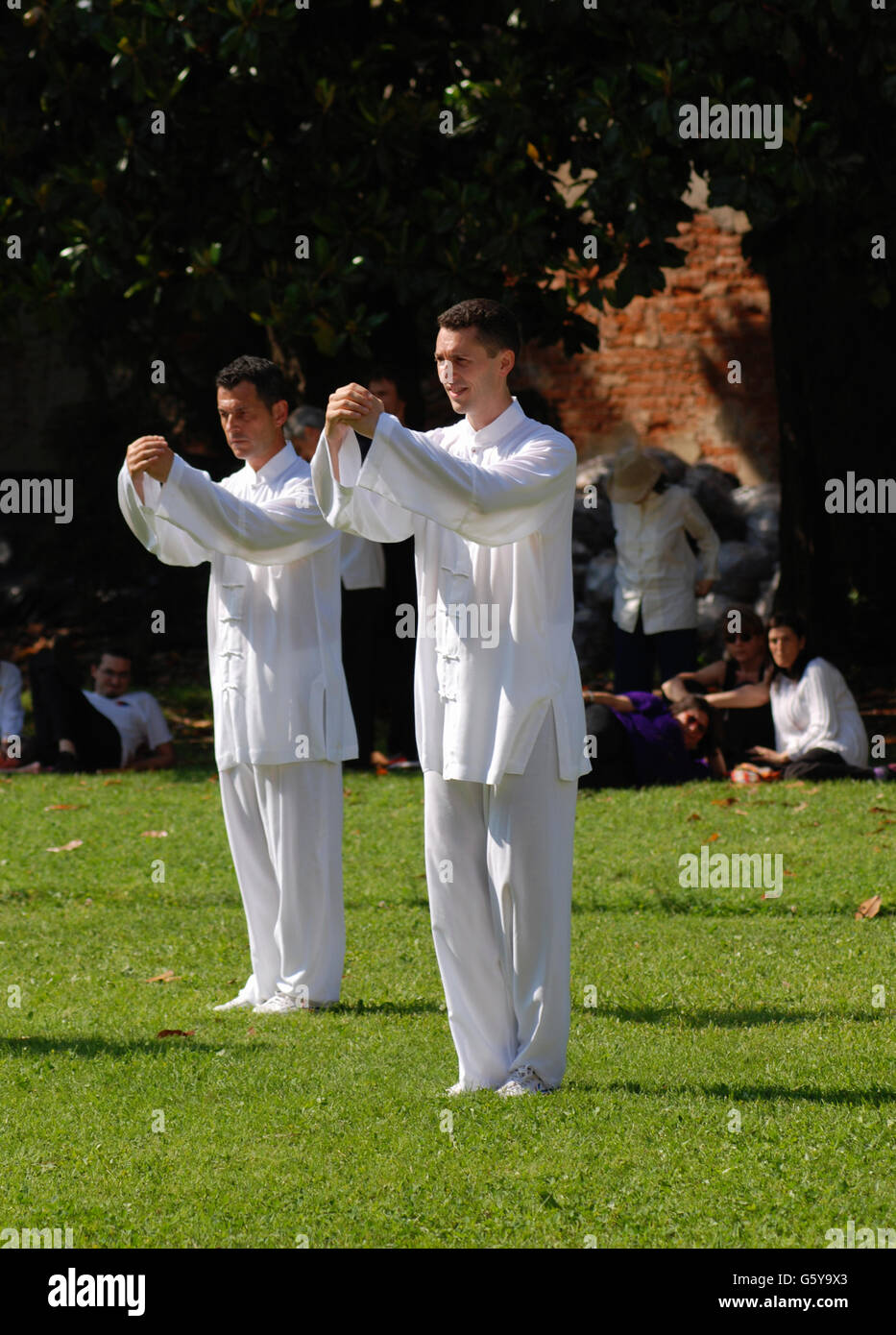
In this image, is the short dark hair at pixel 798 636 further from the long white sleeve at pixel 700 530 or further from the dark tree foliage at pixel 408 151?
the dark tree foliage at pixel 408 151

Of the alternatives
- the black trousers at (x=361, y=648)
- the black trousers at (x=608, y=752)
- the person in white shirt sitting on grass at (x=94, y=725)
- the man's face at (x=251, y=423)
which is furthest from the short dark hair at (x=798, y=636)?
the man's face at (x=251, y=423)

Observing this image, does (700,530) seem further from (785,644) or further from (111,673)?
(111,673)

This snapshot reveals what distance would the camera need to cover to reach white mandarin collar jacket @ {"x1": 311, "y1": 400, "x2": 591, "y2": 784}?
16.5 ft

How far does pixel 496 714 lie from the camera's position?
513 cm

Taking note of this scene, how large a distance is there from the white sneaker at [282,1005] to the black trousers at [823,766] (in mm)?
5311

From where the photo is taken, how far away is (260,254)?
12.1 meters

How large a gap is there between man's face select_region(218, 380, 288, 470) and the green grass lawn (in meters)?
2.07

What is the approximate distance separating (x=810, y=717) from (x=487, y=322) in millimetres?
6550

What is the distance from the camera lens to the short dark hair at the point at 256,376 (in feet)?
20.9

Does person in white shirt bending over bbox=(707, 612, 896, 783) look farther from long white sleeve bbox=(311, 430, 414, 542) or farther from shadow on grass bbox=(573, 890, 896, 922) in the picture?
long white sleeve bbox=(311, 430, 414, 542)

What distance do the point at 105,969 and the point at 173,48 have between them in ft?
23.0

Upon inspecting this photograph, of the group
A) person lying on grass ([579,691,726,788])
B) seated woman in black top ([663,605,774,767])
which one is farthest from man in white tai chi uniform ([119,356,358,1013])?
seated woman in black top ([663,605,774,767])

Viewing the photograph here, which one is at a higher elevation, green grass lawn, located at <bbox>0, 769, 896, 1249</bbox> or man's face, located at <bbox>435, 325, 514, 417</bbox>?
man's face, located at <bbox>435, 325, 514, 417</bbox>

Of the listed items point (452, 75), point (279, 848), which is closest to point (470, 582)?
point (279, 848)
